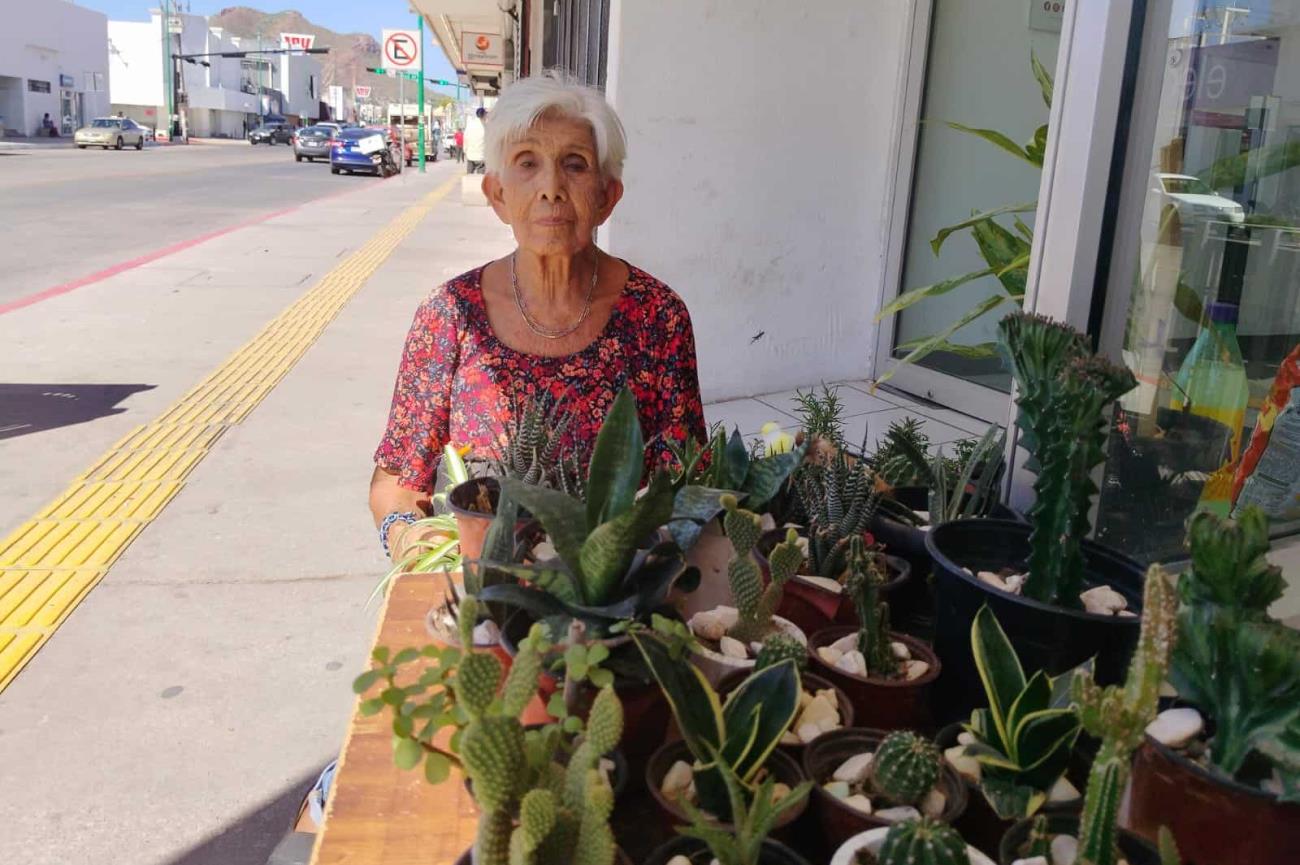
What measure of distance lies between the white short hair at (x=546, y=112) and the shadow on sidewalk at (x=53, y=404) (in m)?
4.12

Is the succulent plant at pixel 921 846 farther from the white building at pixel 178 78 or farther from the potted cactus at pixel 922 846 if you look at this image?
the white building at pixel 178 78

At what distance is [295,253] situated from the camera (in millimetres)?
12594

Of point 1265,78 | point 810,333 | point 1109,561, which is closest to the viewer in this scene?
point 1109,561

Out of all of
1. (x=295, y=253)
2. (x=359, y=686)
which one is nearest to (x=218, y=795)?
(x=359, y=686)

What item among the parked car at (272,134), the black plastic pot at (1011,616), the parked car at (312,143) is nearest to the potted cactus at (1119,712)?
the black plastic pot at (1011,616)

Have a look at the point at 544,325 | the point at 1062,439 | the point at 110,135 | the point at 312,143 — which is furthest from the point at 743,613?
the point at 110,135

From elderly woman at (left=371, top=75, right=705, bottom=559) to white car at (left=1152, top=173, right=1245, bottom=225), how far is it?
3.30ft

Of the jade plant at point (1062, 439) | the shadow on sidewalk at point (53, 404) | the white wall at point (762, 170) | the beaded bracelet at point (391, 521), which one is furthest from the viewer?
the shadow on sidewalk at point (53, 404)

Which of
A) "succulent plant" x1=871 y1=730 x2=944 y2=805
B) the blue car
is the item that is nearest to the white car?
"succulent plant" x1=871 y1=730 x2=944 y2=805

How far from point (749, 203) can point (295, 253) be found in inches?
360

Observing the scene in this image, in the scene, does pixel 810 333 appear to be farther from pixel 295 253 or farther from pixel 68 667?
pixel 295 253

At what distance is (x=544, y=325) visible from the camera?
7.38 feet

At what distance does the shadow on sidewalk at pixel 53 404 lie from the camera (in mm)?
5293

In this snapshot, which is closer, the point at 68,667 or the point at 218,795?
the point at 218,795
